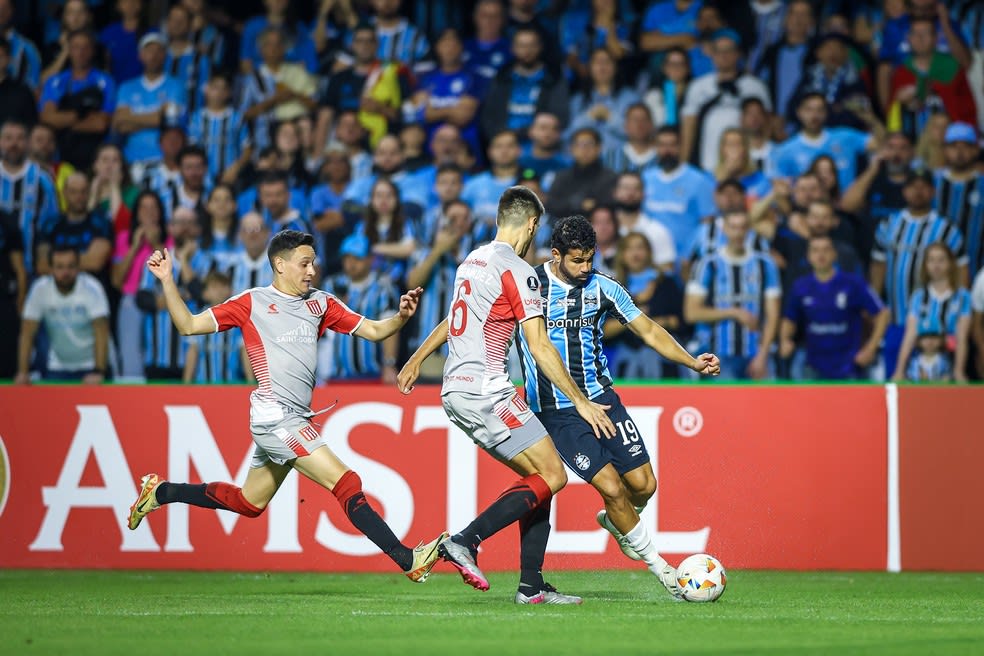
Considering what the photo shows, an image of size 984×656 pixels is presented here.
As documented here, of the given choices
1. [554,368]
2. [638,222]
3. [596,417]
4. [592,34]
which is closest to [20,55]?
[592,34]

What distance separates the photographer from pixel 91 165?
15.5 meters

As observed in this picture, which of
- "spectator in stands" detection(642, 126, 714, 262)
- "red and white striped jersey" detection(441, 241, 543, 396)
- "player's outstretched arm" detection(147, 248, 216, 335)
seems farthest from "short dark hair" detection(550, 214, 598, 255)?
"spectator in stands" detection(642, 126, 714, 262)

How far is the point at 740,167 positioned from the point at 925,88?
7.30 feet

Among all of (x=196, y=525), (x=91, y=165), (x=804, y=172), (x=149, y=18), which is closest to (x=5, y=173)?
(x=91, y=165)

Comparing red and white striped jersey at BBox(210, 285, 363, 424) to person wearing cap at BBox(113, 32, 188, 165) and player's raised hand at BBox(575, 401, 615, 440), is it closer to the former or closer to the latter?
player's raised hand at BBox(575, 401, 615, 440)

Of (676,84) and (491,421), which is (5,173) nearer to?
(676,84)

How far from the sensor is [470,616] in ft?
25.4

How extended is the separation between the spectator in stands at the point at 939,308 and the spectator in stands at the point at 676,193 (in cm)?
215

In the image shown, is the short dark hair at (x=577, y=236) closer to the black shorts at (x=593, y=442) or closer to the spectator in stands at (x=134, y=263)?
the black shorts at (x=593, y=442)

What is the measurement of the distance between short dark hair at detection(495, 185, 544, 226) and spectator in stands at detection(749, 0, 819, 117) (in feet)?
24.7

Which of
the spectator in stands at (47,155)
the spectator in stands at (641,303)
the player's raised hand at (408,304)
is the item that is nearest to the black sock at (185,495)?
the player's raised hand at (408,304)

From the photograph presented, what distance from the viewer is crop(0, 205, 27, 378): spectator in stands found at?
13961 mm

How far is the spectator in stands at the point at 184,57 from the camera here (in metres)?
16.0

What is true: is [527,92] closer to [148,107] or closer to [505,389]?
[148,107]
